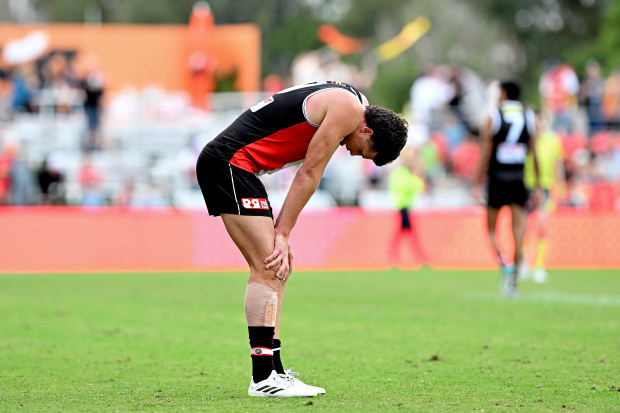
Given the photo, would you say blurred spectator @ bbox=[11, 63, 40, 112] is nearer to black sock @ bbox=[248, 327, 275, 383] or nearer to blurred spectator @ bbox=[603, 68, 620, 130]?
blurred spectator @ bbox=[603, 68, 620, 130]

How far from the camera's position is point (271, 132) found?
632 cm

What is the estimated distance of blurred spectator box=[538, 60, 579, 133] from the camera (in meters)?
25.6

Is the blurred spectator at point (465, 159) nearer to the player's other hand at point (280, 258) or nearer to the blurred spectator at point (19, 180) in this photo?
the blurred spectator at point (19, 180)

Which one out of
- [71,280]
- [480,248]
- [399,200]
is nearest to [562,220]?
[480,248]

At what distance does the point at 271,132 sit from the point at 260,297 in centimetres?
99

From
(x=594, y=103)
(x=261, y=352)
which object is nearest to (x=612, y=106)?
(x=594, y=103)

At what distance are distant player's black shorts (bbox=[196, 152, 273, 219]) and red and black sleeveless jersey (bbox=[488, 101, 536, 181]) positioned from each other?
269 inches

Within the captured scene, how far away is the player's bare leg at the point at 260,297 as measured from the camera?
6.26 m

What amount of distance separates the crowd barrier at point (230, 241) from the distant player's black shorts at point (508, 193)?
6.59 metres

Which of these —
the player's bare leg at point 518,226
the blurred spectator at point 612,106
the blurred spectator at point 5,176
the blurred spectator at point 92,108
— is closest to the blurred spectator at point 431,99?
the blurred spectator at point 612,106

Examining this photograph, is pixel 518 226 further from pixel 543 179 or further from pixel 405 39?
pixel 405 39

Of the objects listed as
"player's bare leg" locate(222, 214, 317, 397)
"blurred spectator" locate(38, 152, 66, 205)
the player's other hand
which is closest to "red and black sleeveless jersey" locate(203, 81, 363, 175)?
"player's bare leg" locate(222, 214, 317, 397)

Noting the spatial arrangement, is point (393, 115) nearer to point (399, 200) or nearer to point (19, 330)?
point (19, 330)

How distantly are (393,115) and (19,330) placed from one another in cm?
500
